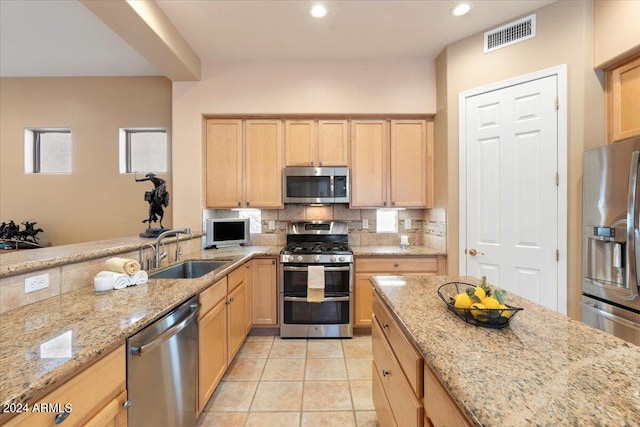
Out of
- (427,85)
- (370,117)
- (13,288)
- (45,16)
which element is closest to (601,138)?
(427,85)

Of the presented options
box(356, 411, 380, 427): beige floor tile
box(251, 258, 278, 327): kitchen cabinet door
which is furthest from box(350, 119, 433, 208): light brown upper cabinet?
box(356, 411, 380, 427): beige floor tile

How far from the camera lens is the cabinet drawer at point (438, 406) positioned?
72 cm

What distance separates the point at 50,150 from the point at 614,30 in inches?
244

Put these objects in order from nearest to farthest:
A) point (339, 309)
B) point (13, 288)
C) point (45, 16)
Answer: point (13, 288) → point (45, 16) → point (339, 309)

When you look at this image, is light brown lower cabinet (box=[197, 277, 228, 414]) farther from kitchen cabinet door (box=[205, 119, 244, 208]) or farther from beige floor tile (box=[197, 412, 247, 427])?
kitchen cabinet door (box=[205, 119, 244, 208])

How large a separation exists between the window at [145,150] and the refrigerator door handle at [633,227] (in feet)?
15.1

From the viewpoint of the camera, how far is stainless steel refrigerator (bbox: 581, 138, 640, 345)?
1679mm

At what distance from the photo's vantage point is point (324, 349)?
8.84 ft

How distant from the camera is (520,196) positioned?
7.89ft

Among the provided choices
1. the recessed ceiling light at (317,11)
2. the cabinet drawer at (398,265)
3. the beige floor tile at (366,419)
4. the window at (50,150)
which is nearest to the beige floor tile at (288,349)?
the beige floor tile at (366,419)

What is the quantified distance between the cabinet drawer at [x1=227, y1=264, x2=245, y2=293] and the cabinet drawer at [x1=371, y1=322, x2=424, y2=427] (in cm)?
126

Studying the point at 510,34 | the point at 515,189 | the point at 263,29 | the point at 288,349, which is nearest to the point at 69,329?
the point at 288,349

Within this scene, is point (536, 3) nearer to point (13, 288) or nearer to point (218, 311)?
point (218, 311)

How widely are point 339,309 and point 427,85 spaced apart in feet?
8.90
